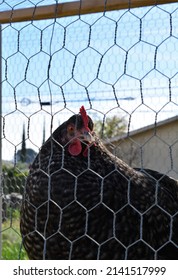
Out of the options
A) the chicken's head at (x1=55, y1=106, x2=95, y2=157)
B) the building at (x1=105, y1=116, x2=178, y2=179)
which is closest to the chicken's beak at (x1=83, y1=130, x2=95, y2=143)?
the chicken's head at (x1=55, y1=106, x2=95, y2=157)

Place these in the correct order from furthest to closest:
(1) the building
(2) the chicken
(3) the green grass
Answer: (1) the building < (3) the green grass < (2) the chicken

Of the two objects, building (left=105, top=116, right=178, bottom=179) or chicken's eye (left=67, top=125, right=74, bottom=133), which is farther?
building (left=105, top=116, right=178, bottom=179)

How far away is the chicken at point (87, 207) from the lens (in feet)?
3.95

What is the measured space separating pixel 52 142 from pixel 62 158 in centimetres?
8

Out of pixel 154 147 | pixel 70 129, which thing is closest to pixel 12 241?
pixel 70 129

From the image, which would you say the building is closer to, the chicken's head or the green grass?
the green grass

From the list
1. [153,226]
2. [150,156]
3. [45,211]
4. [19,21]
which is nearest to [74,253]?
[45,211]

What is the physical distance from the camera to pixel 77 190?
4.05ft

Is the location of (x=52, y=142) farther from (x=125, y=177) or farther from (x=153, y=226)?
(x=153, y=226)

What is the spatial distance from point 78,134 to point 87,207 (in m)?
0.24

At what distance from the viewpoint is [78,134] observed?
1.32 metres

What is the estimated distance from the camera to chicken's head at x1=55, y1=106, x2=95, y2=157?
1309 millimetres

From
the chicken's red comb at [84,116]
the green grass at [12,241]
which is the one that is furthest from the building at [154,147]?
the chicken's red comb at [84,116]
